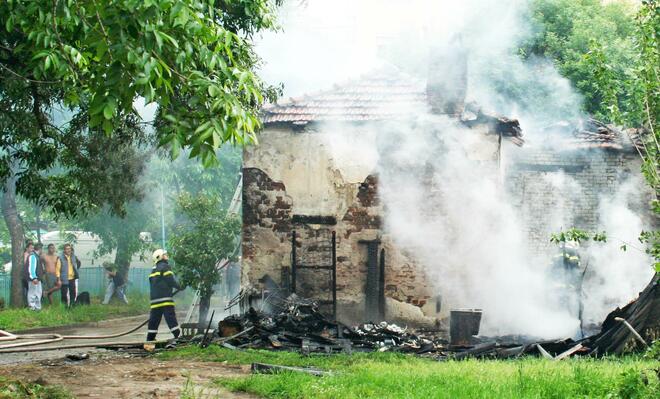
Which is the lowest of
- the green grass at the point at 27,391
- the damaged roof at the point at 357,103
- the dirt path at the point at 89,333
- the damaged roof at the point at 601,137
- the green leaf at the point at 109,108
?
the dirt path at the point at 89,333

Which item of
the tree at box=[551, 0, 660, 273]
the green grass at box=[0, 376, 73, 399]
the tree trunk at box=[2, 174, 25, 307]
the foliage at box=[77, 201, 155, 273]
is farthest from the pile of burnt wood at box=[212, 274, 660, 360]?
the foliage at box=[77, 201, 155, 273]

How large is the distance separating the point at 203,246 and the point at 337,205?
13.8 ft

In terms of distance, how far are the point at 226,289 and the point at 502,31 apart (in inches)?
567

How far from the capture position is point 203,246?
18875 millimetres

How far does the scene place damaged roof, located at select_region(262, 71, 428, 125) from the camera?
54.5ft

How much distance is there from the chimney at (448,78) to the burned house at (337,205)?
0.03 m

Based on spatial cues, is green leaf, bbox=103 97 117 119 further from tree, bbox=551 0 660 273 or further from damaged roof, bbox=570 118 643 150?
damaged roof, bbox=570 118 643 150

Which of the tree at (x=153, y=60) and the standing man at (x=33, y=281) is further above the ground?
the tree at (x=153, y=60)

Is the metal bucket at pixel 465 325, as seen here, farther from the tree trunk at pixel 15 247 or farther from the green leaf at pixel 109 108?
the tree trunk at pixel 15 247

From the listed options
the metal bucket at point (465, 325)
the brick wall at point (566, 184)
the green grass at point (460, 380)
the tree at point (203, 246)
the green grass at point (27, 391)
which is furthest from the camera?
the brick wall at point (566, 184)

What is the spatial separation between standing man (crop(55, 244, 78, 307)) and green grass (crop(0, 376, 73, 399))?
1403 centimetres

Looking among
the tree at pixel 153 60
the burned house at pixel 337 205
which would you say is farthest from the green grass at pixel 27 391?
the burned house at pixel 337 205

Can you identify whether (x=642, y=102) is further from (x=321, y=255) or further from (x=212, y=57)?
(x=321, y=255)

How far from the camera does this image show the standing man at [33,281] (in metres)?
19.8
